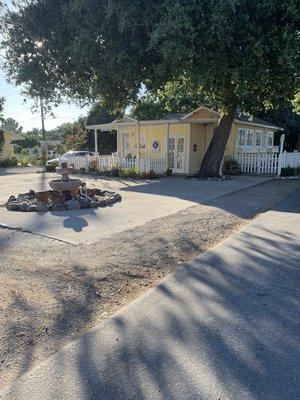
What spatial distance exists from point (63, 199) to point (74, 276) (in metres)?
5.74

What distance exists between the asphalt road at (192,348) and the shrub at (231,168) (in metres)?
16.2

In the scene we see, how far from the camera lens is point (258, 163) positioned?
20.5 meters

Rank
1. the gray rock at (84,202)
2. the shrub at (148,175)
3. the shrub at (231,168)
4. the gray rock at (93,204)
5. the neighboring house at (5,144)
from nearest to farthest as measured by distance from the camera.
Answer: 1. the gray rock at (84,202)
2. the gray rock at (93,204)
3. the shrub at (148,175)
4. the shrub at (231,168)
5. the neighboring house at (5,144)

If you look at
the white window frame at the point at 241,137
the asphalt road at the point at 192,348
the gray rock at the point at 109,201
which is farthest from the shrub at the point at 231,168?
the asphalt road at the point at 192,348

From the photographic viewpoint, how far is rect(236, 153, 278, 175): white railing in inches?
778

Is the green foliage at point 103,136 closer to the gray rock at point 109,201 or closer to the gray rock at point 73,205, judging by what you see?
the gray rock at point 109,201

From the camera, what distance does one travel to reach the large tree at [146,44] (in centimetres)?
1080

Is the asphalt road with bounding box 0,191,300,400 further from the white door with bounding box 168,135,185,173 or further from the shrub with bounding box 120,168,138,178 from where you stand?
the white door with bounding box 168,135,185,173

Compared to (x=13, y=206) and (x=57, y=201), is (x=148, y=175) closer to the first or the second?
(x=57, y=201)

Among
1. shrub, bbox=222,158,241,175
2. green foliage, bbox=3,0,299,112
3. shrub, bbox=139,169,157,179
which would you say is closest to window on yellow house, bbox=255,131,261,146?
shrub, bbox=222,158,241,175

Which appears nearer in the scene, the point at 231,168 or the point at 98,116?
the point at 231,168

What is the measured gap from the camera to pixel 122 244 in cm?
606

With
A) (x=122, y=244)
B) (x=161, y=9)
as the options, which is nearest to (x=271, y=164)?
(x=161, y=9)

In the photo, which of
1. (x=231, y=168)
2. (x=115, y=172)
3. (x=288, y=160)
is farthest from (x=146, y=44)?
(x=288, y=160)
